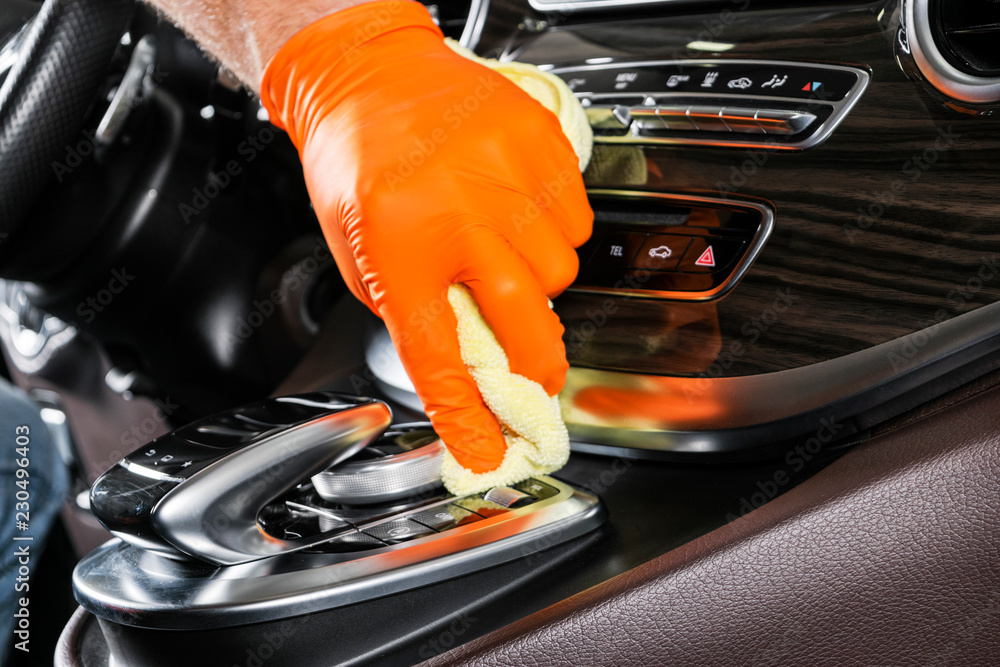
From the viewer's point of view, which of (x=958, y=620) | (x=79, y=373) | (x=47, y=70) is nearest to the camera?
(x=958, y=620)

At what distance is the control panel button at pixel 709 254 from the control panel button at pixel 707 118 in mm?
91

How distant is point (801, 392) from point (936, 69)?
234 mm

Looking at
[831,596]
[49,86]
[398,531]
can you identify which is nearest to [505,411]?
[398,531]

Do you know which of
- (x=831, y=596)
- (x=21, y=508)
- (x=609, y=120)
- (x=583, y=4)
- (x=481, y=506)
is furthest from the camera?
(x=21, y=508)

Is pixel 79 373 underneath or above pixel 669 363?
underneath

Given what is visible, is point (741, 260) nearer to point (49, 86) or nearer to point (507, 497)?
point (507, 497)

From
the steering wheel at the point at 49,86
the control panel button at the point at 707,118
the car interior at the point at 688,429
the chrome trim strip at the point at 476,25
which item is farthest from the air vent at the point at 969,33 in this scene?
the steering wheel at the point at 49,86

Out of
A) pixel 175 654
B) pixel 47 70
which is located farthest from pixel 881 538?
pixel 47 70

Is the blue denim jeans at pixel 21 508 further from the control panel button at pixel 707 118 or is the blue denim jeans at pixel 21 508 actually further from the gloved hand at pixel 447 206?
the control panel button at pixel 707 118

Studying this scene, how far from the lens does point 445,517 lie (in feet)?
1.63

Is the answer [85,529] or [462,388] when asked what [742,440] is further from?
[85,529]

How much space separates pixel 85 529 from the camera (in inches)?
46.3

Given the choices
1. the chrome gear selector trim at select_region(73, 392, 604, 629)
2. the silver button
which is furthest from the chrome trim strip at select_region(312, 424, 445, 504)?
the silver button

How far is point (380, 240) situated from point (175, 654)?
0.28 metres
